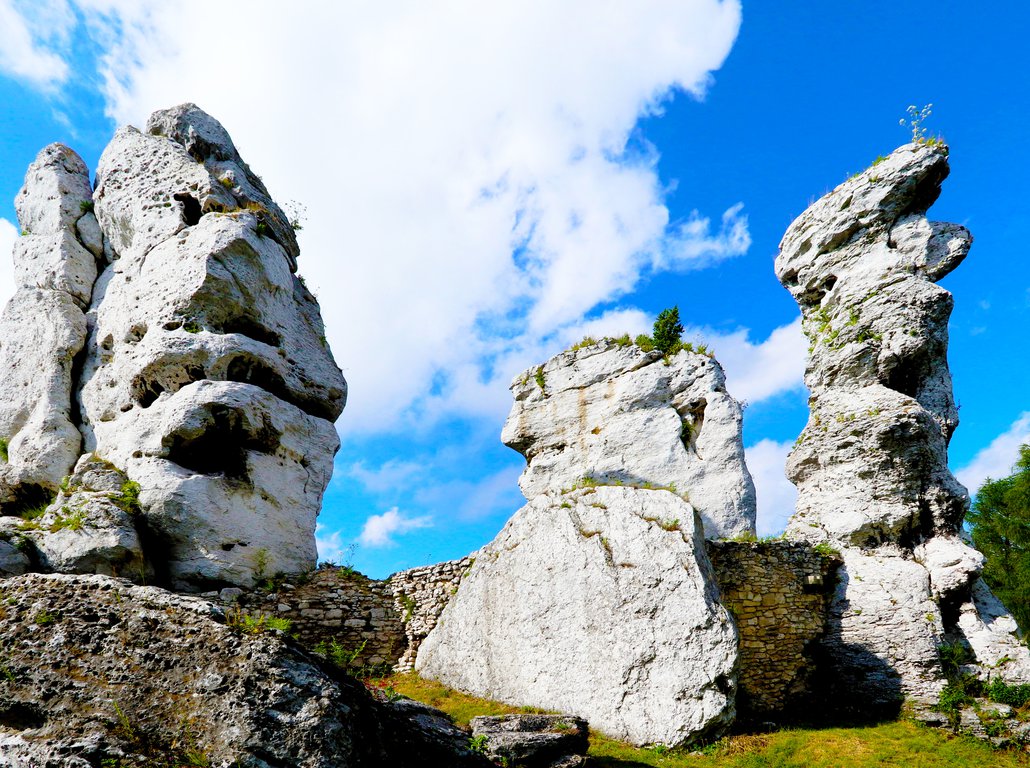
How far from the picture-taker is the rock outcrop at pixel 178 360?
13.9m

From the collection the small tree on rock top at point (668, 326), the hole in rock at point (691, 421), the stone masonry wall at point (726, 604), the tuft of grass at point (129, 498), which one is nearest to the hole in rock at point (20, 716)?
the stone masonry wall at point (726, 604)

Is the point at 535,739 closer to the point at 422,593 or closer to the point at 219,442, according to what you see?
the point at 422,593

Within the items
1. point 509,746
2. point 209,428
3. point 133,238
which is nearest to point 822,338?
point 509,746

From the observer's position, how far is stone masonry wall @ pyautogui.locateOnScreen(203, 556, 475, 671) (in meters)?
13.7

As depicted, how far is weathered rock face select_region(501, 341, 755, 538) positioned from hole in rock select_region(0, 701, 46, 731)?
11.4 metres

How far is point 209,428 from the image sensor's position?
46.8ft

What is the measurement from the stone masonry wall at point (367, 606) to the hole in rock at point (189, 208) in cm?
1070

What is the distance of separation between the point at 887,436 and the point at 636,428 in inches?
231

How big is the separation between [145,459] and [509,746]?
10.5 metres

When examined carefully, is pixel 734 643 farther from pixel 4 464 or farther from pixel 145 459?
pixel 4 464

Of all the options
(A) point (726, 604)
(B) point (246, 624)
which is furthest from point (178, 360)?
(A) point (726, 604)

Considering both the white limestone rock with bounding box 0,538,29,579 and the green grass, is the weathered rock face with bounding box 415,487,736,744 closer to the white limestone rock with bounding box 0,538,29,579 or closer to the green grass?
the green grass

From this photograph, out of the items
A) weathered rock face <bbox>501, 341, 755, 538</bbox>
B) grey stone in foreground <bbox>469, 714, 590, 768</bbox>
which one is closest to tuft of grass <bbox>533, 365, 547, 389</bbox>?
weathered rock face <bbox>501, 341, 755, 538</bbox>

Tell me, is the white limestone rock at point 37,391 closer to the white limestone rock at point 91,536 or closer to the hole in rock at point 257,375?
the white limestone rock at point 91,536
